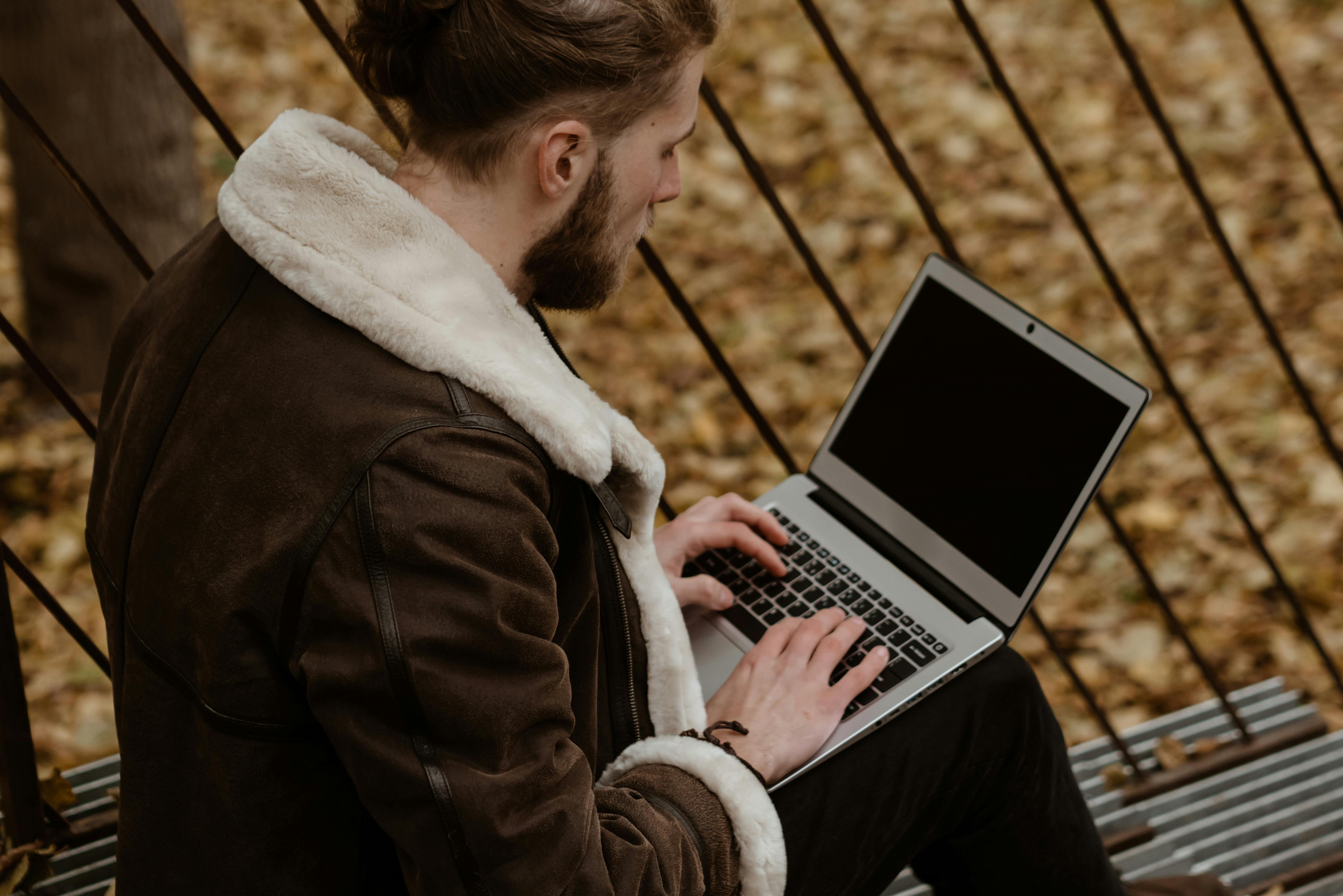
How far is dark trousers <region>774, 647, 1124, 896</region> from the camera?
1.35 meters

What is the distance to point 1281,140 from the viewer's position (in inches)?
141

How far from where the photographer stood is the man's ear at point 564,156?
46.1 inches

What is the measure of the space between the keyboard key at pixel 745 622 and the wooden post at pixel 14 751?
3.09ft

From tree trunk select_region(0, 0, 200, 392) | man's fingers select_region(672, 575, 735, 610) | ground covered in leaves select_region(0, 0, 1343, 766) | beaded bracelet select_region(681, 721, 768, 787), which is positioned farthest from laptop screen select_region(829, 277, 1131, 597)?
tree trunk select_region(0, 0, 200, 392)

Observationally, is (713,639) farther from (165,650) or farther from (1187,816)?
(1187,816)

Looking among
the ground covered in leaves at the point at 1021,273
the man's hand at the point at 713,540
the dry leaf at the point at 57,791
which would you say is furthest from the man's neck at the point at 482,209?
the ground covered in leaves at the point at 1021,273

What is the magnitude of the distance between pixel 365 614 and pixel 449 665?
81mm

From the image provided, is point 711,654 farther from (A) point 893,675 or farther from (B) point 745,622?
(A) point 893,675

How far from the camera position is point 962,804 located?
146cm

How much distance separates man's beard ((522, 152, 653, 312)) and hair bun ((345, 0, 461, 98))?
0.22 m

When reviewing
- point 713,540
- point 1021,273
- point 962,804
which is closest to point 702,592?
point 713,540

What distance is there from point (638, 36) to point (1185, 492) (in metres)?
2.19

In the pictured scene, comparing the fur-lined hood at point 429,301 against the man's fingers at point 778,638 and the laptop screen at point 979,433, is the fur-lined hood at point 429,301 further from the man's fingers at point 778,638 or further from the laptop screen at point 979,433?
the laptop screen at point 979,433

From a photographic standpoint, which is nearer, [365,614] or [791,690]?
[365,614]
